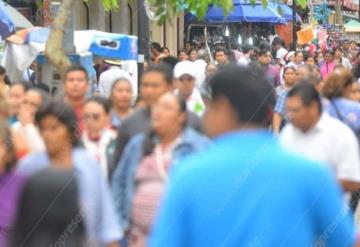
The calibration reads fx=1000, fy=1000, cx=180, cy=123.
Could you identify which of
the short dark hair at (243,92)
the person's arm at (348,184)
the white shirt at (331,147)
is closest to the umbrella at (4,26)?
Result: the white shirt at (331,147)

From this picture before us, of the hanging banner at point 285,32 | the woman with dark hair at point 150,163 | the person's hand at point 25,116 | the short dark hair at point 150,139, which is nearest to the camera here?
the woman with dark hair at point 150,163

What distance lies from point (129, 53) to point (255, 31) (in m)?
25.6

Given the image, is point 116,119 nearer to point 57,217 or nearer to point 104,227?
point 104,227

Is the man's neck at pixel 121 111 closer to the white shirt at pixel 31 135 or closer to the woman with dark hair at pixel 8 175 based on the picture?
the white shirt at pixel 31 135

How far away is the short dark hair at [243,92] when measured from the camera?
3.54 metres

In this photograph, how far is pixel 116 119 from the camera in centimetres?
793

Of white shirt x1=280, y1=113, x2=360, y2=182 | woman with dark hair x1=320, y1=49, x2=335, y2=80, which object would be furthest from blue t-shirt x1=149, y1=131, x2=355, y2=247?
woman with dark hair x1=320, y1=49, x2=335, y2=80

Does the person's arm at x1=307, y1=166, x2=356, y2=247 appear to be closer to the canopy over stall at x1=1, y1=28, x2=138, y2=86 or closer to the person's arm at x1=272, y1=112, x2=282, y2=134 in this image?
the person's arm at x1=272, y1=112, x2=282, y2=134

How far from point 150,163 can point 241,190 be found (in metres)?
2.55

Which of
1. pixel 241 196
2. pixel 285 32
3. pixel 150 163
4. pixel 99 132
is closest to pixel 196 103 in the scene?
pixel 99 132

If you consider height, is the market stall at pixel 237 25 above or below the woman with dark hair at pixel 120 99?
below

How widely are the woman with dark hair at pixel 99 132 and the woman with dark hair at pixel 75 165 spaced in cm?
155

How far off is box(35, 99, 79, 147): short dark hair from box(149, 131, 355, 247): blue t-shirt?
5.98 ft

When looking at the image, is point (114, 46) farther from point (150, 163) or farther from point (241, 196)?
point (241, 196)
